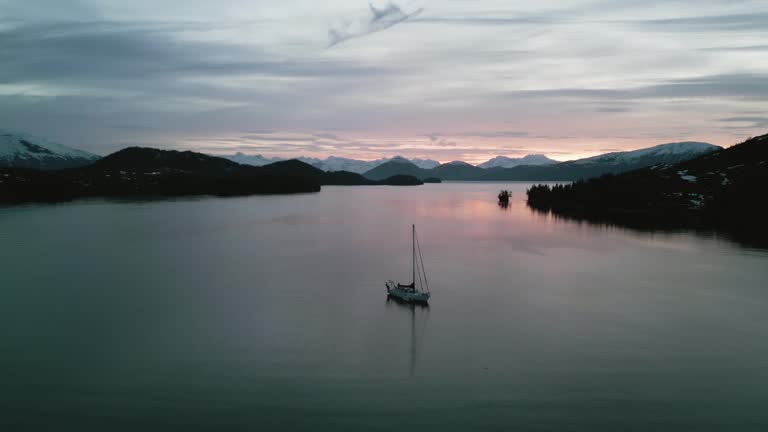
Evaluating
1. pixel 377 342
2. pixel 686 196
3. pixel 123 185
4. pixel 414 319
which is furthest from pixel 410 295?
pixel 123 185

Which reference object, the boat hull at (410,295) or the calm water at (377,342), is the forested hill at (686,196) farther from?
the boat hull at (410,295)

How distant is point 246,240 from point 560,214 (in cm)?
5705

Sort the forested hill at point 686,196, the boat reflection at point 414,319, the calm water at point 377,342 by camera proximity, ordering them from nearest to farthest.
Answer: the calm water at point 377,342 → the boat reflection at point 414,319 → the forested hill at point 686,196

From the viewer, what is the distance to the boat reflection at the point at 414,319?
1969 cm

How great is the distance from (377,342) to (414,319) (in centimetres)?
376

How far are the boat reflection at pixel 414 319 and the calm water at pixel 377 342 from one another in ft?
0.40

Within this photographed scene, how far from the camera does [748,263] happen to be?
40.4 m

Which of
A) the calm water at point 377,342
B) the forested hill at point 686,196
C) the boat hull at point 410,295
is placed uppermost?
the forested hill at point 686,196

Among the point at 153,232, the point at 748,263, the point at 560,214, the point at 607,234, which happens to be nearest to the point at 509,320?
the point at 748,263

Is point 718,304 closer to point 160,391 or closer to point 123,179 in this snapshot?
point 160,391

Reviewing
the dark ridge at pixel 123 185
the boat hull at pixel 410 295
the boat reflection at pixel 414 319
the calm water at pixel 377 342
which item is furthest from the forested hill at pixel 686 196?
the dark ridge at pixel 123 185

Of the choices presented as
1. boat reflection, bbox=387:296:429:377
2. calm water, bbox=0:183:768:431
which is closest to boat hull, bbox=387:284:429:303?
boat reflection, bbox=387:296:429:377

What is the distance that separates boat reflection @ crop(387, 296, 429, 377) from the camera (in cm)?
1969

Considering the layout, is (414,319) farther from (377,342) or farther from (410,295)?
(377,342)
